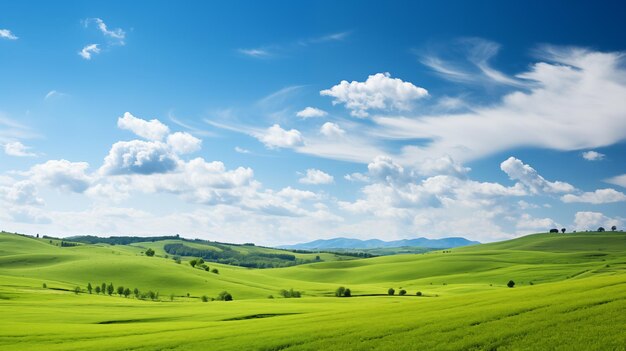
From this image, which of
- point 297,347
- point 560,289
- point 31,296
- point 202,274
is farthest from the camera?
point 202,274

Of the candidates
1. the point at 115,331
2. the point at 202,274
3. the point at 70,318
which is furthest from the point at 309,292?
the point at 115,331

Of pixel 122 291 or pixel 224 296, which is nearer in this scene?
pixel 224 296

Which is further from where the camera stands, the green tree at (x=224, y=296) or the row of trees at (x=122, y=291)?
the row of trees at (x=122, y=291)

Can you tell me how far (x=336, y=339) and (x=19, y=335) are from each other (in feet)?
99.8

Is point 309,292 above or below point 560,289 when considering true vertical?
below

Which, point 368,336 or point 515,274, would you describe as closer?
point 368,336

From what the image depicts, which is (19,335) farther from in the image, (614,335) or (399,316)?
(614,335)

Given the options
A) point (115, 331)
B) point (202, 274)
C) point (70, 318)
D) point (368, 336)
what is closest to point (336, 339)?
point (368, 336)

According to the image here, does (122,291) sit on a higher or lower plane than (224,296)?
→ higher

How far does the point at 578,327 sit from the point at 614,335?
8.05 ft

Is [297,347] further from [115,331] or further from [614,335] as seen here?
[115,331]

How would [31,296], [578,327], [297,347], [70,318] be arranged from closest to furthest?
1. [578,327]
2. [297,347]
3. [70,318]
4. [31,296]

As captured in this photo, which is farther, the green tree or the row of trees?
the row of trees

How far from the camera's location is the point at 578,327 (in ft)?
94.9
